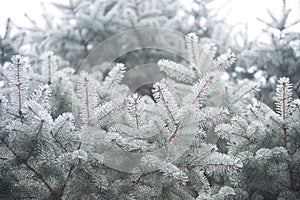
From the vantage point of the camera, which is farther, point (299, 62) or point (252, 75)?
point (252, 75)

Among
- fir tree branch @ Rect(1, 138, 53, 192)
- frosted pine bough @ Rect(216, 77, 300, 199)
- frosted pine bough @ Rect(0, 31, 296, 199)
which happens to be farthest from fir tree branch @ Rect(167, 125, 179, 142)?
fir tree branch @ Rect(1, 138, 53, 192)

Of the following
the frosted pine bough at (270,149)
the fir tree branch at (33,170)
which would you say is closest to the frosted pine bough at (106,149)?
the fir tree branch at (33,170)

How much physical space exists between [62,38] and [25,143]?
2.60m

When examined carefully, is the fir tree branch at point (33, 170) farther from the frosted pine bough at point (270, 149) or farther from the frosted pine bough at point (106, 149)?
the frosted pine bough at point (270, 149)

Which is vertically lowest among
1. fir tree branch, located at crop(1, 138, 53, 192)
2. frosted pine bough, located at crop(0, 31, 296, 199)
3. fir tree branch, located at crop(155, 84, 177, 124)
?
fir tree branch, located at crop(1, 138, 53, 192)

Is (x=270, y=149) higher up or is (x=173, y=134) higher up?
(x=270, y=149)

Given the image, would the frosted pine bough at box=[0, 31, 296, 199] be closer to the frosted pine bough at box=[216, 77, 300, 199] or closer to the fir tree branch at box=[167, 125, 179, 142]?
the fir tree branch at box=[167, 125, 179, 142]

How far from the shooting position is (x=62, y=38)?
13.9ft

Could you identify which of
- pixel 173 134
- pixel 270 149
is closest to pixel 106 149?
pixel 173 134

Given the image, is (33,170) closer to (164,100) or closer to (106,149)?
(106,149)

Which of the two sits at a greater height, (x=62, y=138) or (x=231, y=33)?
(x=231, y=33)

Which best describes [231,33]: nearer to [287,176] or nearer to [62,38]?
[62,38]

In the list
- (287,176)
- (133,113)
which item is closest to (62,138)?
(133,113)

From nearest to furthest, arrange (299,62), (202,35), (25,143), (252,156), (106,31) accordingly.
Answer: (25,143) → (252,156) → (299,62) → (106,31) → (202,35)
